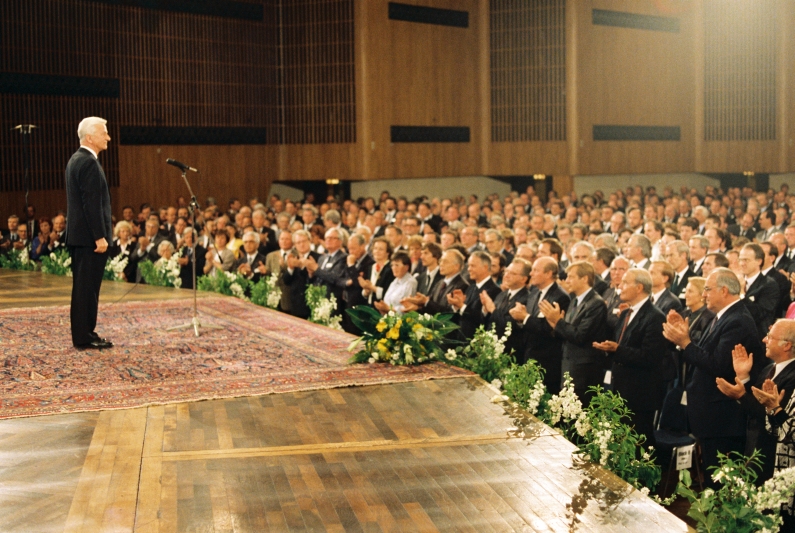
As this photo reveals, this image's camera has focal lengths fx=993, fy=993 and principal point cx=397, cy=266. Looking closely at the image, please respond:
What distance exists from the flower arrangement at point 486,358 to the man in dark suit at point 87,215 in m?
2.20

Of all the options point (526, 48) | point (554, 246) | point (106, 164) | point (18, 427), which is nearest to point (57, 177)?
point (106, 164)

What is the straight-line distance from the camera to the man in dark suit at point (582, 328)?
605 centimetres

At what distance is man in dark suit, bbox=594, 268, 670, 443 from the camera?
19.3ft

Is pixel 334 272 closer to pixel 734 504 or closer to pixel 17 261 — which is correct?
pixel 17 261

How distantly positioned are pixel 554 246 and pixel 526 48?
11706 millimetres

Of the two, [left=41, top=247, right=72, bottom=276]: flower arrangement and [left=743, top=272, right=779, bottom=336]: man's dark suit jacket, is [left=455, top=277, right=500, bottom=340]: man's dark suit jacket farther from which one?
[left=41, top=247, right=72, bottom=276]: flower arrangement

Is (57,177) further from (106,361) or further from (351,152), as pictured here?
(106,361)

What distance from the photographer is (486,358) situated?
5.89 metres

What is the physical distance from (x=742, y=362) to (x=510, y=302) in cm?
184

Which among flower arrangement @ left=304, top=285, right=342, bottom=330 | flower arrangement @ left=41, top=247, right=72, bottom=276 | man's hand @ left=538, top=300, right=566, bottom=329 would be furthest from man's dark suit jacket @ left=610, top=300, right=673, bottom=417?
flower arrangement @ left=41, top=247, right=72, bottom=276

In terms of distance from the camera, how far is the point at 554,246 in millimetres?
8016

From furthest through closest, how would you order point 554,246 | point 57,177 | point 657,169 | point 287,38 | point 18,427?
point 657,169 → point 287,38 → point 57,177 → point 554,246 → point 18,427

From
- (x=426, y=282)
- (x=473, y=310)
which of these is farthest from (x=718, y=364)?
(x=426, y=282)

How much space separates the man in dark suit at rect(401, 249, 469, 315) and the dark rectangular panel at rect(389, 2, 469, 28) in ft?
37.7
